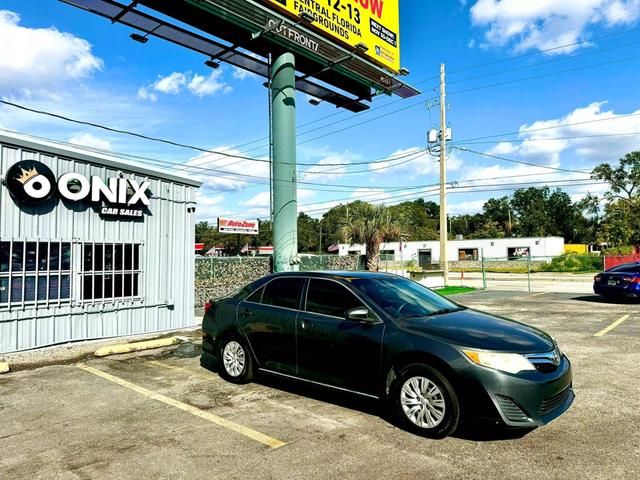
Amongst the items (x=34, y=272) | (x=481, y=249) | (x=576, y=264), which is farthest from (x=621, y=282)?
(x=481, y=249)

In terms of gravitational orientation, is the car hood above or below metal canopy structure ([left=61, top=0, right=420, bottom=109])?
below

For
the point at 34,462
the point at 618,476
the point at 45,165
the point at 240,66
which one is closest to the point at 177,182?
the point at 45,165

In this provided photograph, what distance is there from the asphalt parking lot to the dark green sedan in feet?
0.97

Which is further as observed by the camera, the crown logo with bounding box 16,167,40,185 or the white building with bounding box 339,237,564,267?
the white building with bounding box 339,237,564,267

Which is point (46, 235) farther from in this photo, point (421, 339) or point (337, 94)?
point (337, 94)

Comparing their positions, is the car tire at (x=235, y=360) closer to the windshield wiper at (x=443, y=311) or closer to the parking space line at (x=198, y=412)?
the parking space line at (x=198, y=412)

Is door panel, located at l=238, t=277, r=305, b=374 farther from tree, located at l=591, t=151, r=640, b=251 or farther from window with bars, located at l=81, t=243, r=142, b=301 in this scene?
tree, located at l=591, t=151, r=640, b=251

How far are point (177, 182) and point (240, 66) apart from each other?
22.1 feet

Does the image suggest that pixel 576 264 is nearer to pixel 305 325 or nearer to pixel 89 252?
pixel 89 252

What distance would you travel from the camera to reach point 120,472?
399 centimetres

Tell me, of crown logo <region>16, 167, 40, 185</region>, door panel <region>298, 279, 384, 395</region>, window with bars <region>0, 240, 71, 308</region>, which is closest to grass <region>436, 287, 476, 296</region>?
window with bars <region>0, 240, 71, 308</region>

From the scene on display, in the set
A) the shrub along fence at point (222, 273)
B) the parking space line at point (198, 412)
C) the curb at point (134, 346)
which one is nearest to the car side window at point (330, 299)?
the parking space line at point (198, 412)

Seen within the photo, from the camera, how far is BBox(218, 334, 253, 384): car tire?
6.44 meters

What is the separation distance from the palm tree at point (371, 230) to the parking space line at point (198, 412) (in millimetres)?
18544
